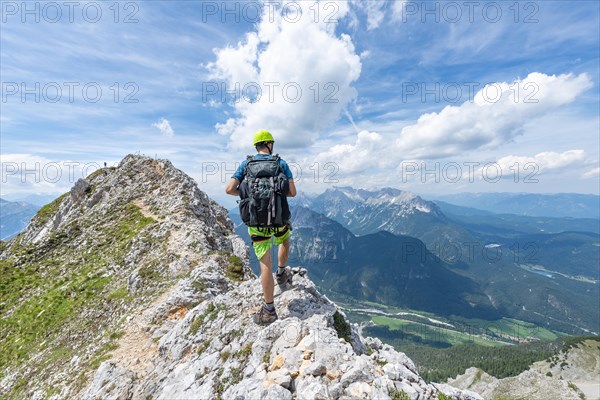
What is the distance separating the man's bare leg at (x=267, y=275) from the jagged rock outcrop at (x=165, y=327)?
3.77ft

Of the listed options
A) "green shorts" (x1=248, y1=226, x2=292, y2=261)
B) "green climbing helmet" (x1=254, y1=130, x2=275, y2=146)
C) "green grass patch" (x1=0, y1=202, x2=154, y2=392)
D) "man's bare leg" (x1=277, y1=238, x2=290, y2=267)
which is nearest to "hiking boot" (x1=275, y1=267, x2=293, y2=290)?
"man's bare leg" (x1=277, y1=238, x2=290, y2=267)

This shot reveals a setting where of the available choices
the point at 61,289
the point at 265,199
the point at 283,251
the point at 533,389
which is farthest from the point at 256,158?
the point at 533,389

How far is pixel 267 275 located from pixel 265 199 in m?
2.86

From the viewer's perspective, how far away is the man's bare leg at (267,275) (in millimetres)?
10948

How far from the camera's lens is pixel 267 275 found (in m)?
11.0

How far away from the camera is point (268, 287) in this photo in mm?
11125

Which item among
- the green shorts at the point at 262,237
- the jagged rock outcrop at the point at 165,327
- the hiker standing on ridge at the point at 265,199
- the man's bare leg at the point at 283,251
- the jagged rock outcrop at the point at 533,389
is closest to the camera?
the jagged rock outcrop at the point at 165,327

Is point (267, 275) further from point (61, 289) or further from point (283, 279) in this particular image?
point (61, 289)

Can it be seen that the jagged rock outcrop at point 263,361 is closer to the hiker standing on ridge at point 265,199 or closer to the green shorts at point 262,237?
the hiker standing on ridge at point 265,199

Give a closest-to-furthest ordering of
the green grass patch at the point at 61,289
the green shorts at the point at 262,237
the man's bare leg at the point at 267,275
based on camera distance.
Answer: the man's bare leg at the point at 267,275 → the green shorts at the point at 262,237 → the green grass patch at the point at 61,289

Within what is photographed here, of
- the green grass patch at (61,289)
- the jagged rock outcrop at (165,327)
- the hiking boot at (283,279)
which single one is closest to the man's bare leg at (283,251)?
the hiking boot at (283,279)

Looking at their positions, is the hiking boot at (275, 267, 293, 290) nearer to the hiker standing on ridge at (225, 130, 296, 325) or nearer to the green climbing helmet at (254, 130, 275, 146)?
the hiker standing on ridge at (225, 130, 296, 325)

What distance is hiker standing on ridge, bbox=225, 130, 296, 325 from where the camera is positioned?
10.4 m

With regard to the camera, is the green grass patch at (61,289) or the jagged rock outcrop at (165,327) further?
the green grass patch at (61,289)
